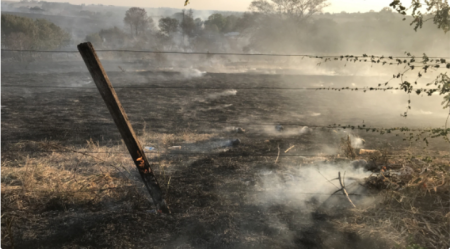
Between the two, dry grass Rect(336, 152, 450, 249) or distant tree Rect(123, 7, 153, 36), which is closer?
dry grass Rect(336, 152, 450, 249)

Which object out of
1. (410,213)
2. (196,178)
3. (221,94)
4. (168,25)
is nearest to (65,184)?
(196,178)

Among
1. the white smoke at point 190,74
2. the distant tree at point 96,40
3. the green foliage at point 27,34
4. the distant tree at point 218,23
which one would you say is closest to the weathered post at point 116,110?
the white smoke at point 190,74

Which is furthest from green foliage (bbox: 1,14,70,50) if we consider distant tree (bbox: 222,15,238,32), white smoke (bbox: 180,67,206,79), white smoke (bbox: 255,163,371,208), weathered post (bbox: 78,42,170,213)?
white smoke (bbox: 255,163,371,208)

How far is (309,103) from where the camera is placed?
637 inches

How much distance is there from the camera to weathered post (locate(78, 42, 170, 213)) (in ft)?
11.8

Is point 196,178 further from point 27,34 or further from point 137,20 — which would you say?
point 137,20

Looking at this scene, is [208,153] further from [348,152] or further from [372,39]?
[372,39]

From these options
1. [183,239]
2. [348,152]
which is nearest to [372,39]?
[348,152]

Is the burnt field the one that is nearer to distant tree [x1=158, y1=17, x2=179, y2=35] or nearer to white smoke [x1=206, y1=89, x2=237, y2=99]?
white smoke [x1=206, y1=89, x2=237, y2=99]

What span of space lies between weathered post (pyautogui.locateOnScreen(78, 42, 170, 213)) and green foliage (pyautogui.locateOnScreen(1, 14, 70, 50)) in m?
27.1

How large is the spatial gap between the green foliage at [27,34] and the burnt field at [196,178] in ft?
49.2

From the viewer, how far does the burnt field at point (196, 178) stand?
14.8ft

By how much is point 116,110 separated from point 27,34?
28.5 m

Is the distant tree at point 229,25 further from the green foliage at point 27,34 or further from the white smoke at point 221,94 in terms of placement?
the white smoke at point 221,94
